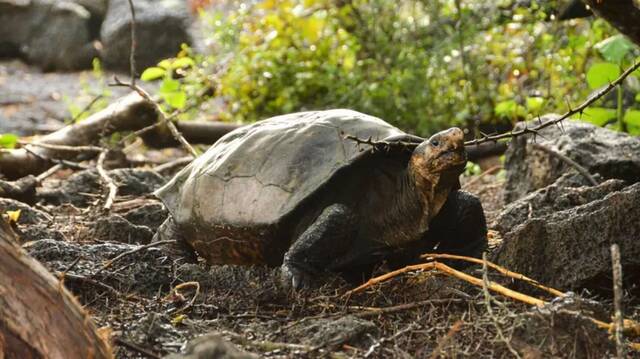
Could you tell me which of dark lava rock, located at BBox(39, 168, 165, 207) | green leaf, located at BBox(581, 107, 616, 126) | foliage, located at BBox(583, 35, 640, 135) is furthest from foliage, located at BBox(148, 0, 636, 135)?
dark lava rock, located at BBox(39, 168, 165, 207)

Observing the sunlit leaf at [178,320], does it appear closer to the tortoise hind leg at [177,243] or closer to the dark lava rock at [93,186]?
the tortoise hind leg at [177,243]

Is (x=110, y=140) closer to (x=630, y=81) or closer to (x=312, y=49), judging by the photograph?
(x=312, y=49)

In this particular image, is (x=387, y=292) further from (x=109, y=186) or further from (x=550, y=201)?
(x=109, y=186)

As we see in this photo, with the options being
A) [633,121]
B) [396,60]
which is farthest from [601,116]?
[396,60]

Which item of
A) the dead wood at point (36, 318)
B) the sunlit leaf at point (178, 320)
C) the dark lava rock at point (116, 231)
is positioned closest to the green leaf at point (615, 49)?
the dark lava rock at point (116, 231)

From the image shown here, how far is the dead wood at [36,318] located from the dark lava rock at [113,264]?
884 mm

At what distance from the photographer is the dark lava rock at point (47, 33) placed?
557 inches

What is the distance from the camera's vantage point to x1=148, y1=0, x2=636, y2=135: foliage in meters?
7.94

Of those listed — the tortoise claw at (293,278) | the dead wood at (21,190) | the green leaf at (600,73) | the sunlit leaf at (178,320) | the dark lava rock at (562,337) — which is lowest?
the dead wood at (21,190)

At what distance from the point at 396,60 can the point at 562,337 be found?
234 inches

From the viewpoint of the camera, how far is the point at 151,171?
607 centimetres

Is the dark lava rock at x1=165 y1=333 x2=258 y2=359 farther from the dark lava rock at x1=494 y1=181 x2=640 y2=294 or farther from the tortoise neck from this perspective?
the tortoise neck

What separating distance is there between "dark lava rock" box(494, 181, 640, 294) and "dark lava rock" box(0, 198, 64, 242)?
6.76 feet

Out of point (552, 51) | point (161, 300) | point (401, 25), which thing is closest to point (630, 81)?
point (552, 51)
